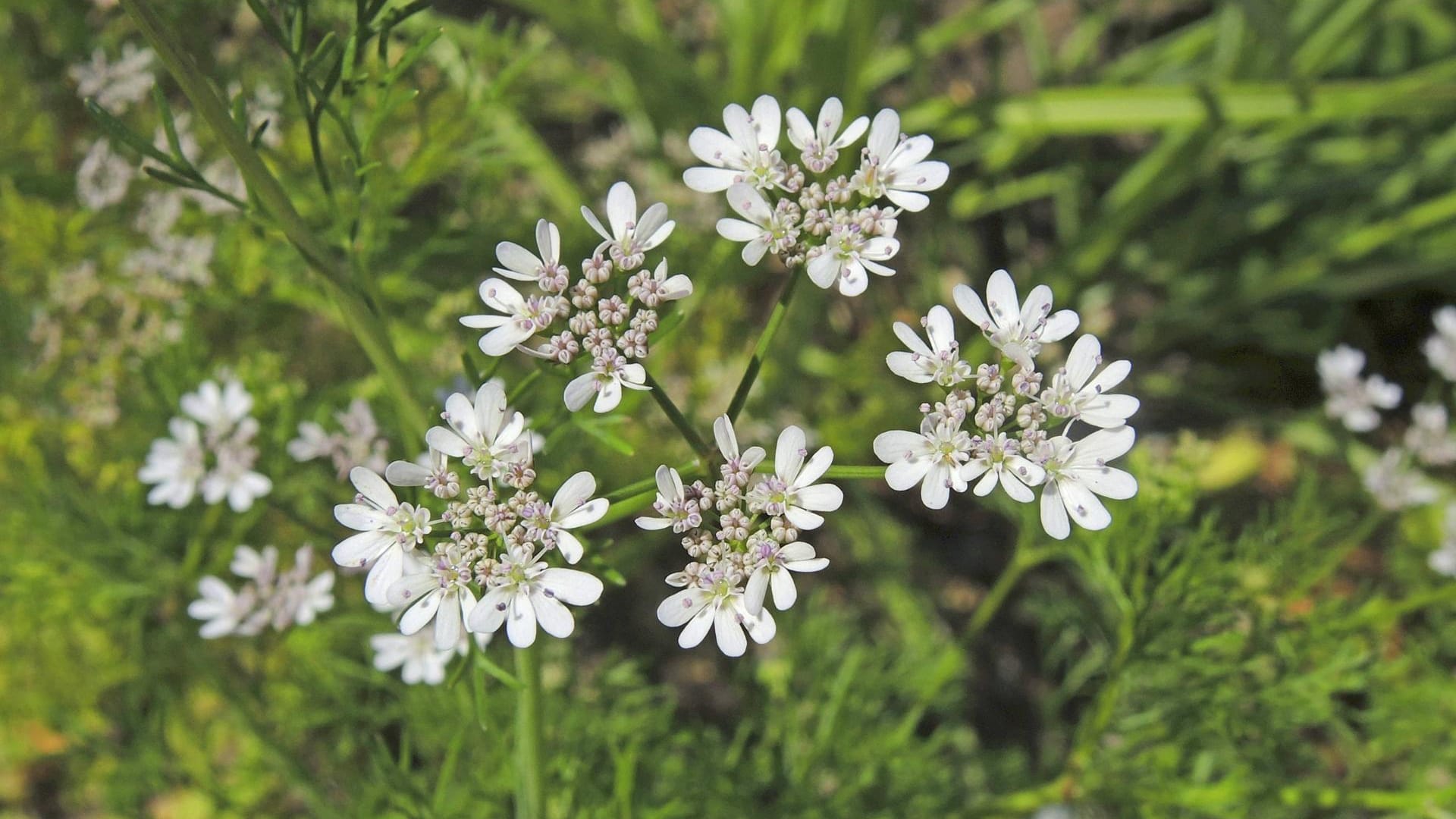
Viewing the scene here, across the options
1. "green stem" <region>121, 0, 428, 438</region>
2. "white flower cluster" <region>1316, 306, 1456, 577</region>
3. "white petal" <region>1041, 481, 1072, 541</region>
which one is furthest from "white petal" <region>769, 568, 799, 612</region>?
"white flower cluster" <region>1316, 306, 1456, 577</region>

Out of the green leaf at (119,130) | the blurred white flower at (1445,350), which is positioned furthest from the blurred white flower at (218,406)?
the blurred white flower at (1445,350)

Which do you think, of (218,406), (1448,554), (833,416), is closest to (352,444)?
(218,406)

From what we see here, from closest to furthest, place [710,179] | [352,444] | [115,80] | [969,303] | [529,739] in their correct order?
[969,303], [710,179], [529,739], [352,444], [115,80]

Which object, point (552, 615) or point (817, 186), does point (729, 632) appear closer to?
point (552, 615)

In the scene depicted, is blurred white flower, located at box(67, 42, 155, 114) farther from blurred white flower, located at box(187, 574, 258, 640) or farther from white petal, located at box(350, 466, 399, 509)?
white petal, located at box(350, 466, 399, 509)

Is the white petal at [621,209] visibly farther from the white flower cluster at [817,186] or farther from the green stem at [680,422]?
the green stem at [680,422]

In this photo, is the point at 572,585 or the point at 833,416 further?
the point at 833,416
